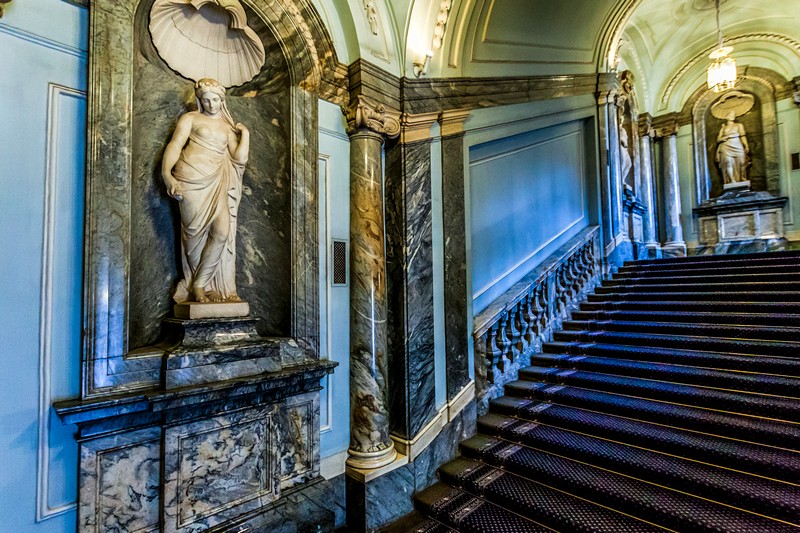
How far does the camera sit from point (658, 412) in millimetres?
2938

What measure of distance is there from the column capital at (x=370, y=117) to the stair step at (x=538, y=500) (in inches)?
107

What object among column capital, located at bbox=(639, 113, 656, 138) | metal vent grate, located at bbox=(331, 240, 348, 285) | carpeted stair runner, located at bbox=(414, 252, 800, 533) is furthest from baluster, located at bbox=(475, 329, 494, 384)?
column capital, located at bbox=(639, 113, 656, 138)

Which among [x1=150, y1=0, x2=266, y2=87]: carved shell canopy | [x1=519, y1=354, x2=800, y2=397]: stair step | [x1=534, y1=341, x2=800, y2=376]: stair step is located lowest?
[x1=519, y1=354, x2=800, y2=397]: stair step

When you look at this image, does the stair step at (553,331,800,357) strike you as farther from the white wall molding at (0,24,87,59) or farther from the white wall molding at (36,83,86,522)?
the white wall molding at (0,24,87,59)

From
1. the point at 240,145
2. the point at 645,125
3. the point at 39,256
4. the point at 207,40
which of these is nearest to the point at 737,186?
the point at 645,125

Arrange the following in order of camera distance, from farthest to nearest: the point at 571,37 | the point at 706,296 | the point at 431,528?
the point at 571,37
the point at 706,296
the point at 431,528

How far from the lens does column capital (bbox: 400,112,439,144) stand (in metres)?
3.26

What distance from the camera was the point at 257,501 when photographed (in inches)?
93.5

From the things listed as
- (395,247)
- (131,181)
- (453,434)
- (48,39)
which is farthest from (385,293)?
(48,39)

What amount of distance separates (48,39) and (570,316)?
16.9 ft

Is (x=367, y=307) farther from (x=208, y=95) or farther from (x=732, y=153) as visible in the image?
(x=732, y=153)

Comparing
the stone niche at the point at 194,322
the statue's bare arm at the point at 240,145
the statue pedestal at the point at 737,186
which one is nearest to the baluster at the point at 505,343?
the stone niche at the point at 194,322

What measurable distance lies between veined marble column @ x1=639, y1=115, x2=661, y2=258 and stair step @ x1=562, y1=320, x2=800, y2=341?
4403 mm

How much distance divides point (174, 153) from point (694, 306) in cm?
511
